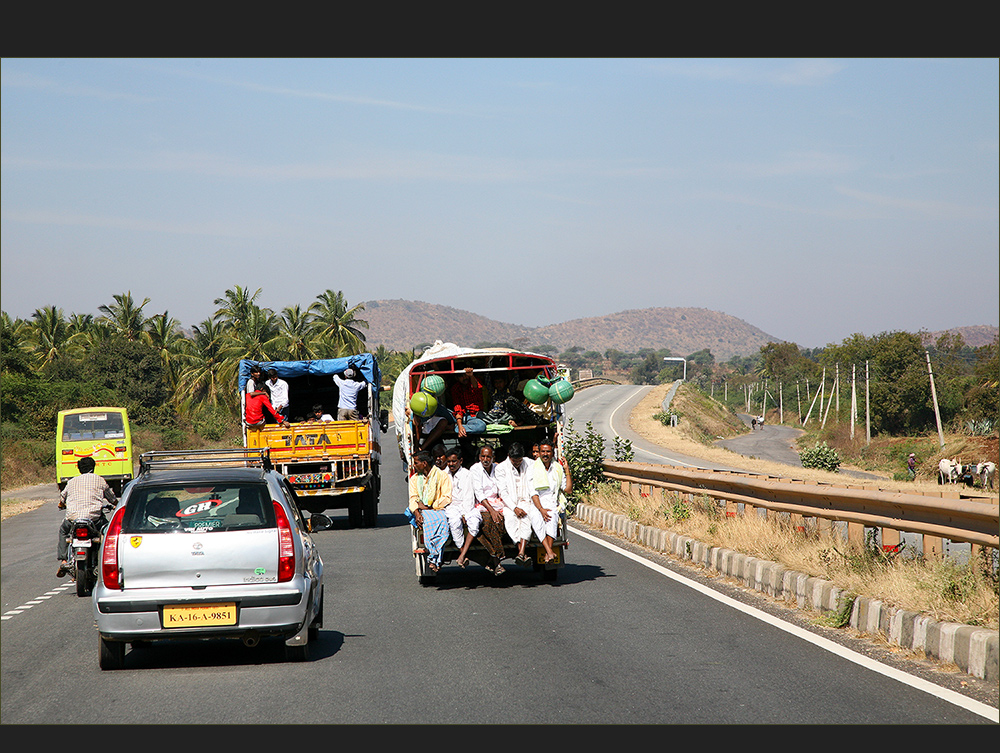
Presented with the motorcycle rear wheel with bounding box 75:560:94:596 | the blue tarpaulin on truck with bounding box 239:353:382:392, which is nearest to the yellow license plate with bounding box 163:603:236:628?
the motorcycle rear wheel with bounding box 75:560:94:596

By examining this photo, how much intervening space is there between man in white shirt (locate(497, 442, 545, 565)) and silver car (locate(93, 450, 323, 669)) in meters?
4.41

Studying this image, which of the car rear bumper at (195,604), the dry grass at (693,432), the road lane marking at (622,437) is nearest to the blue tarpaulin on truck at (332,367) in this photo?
the car rear bumper at (195,604)

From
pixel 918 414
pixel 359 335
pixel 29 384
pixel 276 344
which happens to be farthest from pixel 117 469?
pixel 918 414

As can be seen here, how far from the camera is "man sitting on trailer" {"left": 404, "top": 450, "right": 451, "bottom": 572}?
1241cm

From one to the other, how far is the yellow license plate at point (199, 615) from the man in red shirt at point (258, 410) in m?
13.5

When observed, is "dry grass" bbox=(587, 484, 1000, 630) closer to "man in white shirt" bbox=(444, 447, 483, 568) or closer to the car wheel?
"man in white shirt" bbox=(444, 447, 483, 568)

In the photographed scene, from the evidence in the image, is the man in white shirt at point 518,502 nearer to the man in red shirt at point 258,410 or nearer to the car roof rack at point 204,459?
the car roof rack at point 204,459

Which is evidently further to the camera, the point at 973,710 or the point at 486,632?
the point at 486,632

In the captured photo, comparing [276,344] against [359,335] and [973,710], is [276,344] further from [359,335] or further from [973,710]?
[973,710]

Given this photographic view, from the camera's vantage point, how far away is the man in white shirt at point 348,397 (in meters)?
22.3

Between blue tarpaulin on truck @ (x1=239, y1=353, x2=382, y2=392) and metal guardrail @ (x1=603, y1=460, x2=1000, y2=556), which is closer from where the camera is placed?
metal guardrail @ (x1=603, y1=460, x2=1000, y2=556)

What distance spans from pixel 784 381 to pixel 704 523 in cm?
14468

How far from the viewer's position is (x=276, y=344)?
70.3m

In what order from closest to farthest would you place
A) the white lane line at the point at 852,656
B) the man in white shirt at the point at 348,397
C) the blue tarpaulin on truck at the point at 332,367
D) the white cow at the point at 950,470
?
1. the white lane line at the point at 852,656
2. the man in white shirt at the point at 348,397
3. the blue tarpaulin on truck at the point at 332,367
4. the white cow at the point at 950,470
